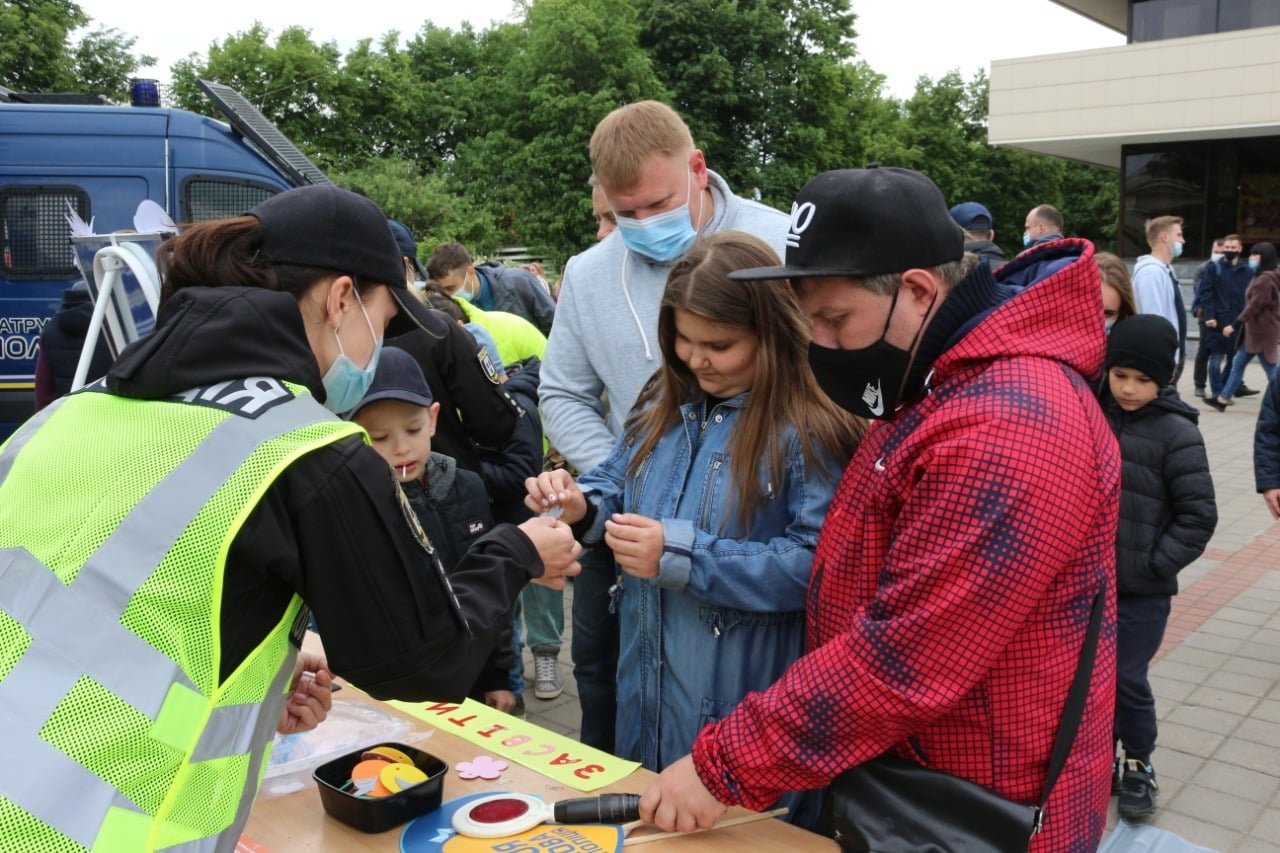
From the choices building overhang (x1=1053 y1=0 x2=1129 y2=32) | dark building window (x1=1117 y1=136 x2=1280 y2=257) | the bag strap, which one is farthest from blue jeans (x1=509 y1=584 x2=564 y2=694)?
building overhang (x1=1053 y1=0 x2=1129 y2=32)

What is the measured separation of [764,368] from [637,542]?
0.45 metres

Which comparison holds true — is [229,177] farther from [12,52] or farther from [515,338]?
[12,52]

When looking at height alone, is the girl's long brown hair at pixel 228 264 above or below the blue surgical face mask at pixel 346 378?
above

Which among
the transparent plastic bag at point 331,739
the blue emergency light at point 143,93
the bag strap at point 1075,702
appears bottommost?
the transparent plastic bag at point 331,739

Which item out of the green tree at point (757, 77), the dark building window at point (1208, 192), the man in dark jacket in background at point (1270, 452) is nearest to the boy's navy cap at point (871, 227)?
the man in dark jacket in background at point (1270, 452)

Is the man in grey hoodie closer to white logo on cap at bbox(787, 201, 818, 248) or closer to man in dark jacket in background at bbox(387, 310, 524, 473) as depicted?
man in dark jacket in background at bbox(387, 310, 524, 473)

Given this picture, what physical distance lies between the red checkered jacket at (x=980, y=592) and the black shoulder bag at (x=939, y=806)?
22 millimetres

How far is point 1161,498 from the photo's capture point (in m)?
3.57

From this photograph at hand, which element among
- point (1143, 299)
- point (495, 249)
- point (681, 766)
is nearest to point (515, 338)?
point (681, 766)

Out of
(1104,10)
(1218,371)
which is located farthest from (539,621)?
(1104,10)

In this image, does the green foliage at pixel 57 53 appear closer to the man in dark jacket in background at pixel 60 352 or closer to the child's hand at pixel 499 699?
the man in dark jacket in background at pixel 60 352

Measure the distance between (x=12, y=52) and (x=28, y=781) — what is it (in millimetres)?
24336

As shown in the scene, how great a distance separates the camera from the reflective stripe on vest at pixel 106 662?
3.68 feet

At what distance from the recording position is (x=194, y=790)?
1.23 meters
